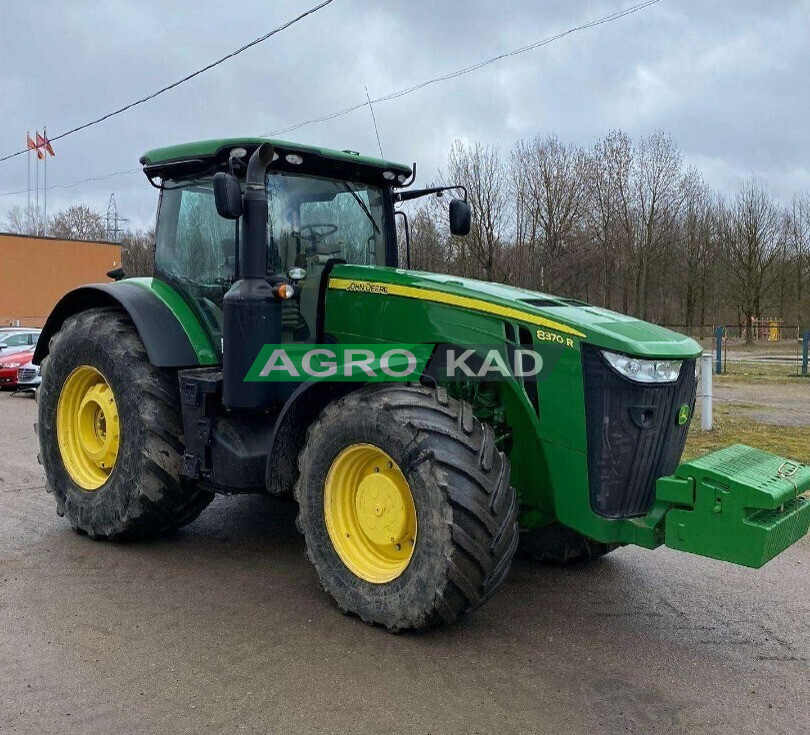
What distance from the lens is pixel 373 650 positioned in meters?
3.60

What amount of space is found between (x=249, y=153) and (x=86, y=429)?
232cm

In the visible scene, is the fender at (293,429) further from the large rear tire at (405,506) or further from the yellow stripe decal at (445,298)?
the yellow stripe decal at (445,298)

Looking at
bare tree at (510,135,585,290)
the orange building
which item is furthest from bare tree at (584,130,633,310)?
the orange building

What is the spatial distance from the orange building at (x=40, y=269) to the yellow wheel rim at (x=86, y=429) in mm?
33777

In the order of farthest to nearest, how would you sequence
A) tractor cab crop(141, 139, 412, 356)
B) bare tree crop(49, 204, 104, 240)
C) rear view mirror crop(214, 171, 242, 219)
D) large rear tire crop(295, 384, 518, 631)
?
bare tree crop(49, 204, 104, 240) → tractor cab crop(141, 139, 412, 356) → rear view mirror crop(214, 171, 242, 219) → large rear tire crop(295, 384, 518, 631)

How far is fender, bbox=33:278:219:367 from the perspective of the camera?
4.77m

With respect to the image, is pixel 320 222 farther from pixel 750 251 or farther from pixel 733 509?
pixel 750 251

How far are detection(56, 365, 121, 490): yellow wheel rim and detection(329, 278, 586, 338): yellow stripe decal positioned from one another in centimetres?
192

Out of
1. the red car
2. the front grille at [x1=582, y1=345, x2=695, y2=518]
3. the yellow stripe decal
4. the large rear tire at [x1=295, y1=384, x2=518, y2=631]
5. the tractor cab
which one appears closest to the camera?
the large rear tire at [x1=295, y1=384, x2=518, y2=631]

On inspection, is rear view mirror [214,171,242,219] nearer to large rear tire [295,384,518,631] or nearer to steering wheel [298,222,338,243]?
steering wheel [298,222,338,243]

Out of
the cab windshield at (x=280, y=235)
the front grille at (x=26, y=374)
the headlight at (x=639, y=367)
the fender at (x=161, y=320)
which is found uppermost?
the cab windshield at (x=280, y=235)

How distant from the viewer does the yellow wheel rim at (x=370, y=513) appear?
149 inches

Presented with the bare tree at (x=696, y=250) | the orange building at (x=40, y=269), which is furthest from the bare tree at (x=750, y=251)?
the orange building at (x=40, y=269)

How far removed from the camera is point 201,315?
496cm
